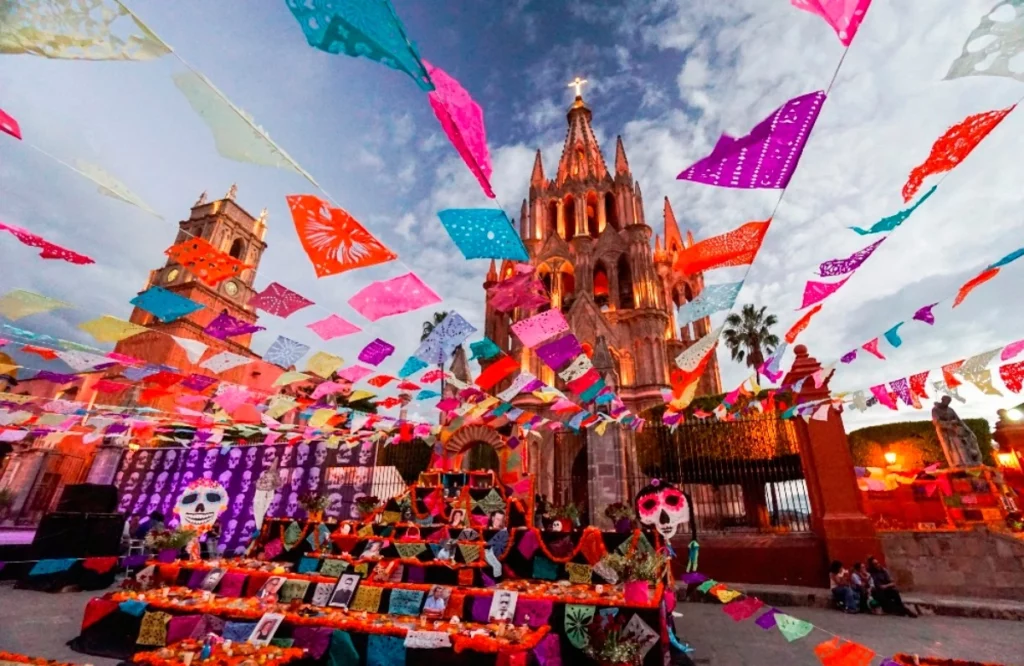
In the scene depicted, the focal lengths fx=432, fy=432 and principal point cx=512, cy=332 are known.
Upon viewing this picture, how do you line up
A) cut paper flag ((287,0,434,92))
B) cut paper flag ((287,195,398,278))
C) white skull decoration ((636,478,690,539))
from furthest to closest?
1. white skull decoration ((636,478,690,539))
2. cut paper flag ((287,195,398,278))
3. cut paper flag ((287,0,434,92))

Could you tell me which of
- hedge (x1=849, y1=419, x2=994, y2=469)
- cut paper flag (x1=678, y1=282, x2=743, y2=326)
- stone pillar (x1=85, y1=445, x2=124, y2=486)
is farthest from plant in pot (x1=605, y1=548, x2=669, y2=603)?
stone pillar (x1=85, y1=445, x2=124, y2=486)

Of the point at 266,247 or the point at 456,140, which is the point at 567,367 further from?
the point at 266,247

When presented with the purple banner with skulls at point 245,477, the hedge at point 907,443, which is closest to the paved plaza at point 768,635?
the purple banner with skulls at point 245,477

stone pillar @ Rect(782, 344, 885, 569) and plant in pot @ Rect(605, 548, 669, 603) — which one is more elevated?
stone pillar @ Rect(782, 344, 885, 569)

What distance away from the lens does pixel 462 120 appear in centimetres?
336

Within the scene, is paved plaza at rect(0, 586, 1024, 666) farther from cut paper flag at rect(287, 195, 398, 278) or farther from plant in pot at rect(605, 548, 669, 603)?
cut paper flag at rect(287, 195, 398, 278)

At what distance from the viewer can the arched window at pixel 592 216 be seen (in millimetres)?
34562

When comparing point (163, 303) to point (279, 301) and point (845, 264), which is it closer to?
point (279, 301)

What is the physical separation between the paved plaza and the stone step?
37cm

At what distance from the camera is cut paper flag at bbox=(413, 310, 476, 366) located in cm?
793

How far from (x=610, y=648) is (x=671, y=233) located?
35928 millimetres

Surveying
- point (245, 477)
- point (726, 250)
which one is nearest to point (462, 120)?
point (726, 250)

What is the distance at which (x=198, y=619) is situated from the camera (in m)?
5.66

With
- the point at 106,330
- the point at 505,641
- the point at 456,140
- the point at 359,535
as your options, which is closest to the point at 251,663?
the point at 505,641
